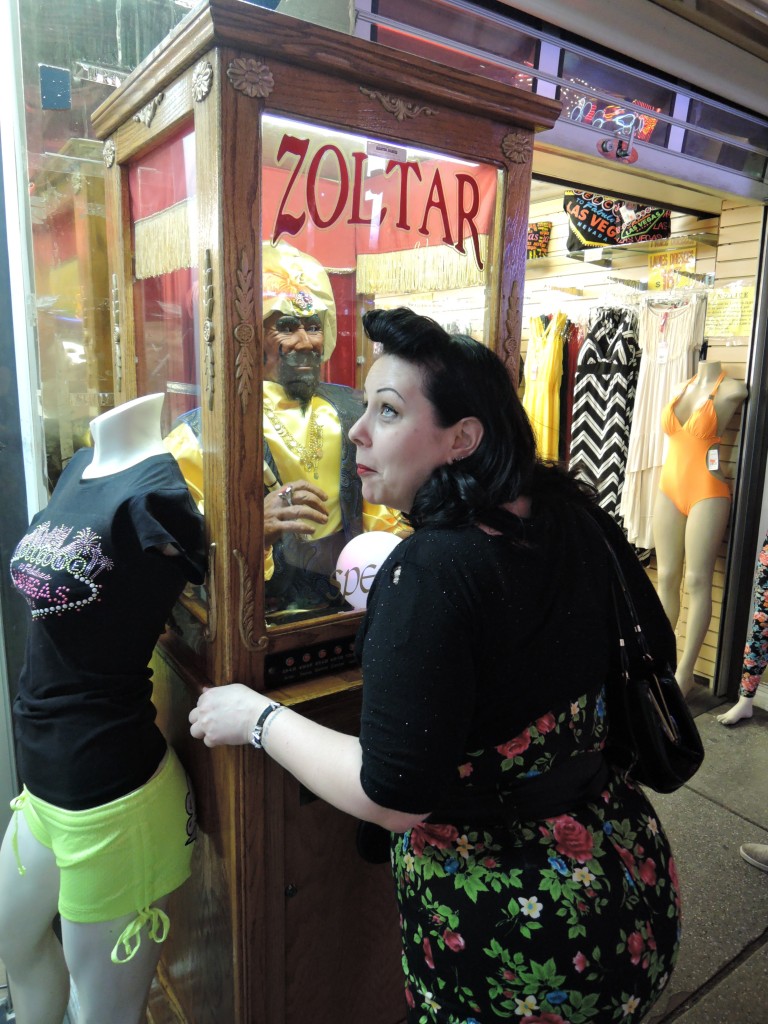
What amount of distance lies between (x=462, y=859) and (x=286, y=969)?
2.36 ft

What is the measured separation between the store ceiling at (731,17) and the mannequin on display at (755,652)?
2058 mm

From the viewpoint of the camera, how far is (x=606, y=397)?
3.75 metres

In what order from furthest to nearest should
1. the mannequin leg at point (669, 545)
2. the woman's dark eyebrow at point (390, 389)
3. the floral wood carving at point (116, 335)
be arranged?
the mannequin leg at point (669, 545)
the floral wood carving at point (116, 335)
the woman's dark eyebrow at point (390, 389)

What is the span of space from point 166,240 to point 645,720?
1308 millimetres

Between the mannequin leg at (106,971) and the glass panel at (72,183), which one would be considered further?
the glass panel at (72,183)

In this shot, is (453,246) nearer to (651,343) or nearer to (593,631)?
(593,631)


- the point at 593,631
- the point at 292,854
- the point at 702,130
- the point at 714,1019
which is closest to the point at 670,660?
the point at 593,631

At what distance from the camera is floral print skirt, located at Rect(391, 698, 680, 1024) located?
37.9 inches

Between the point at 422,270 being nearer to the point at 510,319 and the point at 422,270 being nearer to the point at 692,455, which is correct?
the point at 510,319

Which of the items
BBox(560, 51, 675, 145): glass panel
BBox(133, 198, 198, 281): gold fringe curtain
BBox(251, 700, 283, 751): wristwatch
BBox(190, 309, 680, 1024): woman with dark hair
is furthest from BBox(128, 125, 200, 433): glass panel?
BBox(560, 51, 675, 145): glass panel

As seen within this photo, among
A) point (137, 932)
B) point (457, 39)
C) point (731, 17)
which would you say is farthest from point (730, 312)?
point (137, 932)

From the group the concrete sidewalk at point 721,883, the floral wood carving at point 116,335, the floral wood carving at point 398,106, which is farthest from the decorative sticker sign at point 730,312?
the floral wood carving at point 116,335

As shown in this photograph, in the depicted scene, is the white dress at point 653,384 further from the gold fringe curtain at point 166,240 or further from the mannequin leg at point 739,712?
the gold fringe curtain at point 166,240

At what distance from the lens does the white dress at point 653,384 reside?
11.7 ft
